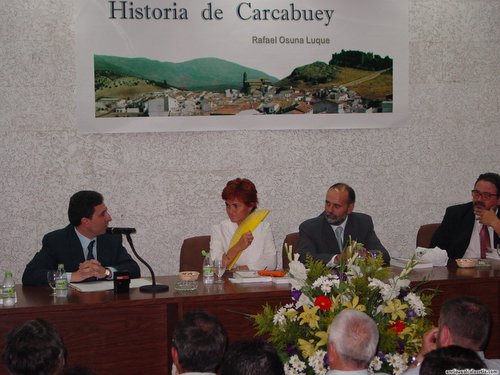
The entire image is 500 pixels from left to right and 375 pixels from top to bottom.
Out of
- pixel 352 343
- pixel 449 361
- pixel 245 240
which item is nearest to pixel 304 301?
pixel 352 343

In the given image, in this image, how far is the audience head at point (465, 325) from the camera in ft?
9.67

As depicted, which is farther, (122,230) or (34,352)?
(122,230)

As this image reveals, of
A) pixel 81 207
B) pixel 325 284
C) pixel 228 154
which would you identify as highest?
pixel 228 154

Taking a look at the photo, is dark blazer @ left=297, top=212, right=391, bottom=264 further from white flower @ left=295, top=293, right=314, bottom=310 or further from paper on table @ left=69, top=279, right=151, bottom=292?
white flower @ left=295, top=293, right=314, bottom=310

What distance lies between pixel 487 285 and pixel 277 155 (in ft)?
6.60

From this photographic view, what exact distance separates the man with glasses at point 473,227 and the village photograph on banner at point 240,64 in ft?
3.30

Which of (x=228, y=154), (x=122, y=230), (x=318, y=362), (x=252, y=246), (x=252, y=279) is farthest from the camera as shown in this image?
(x=228, y=154)

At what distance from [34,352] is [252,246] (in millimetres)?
2915

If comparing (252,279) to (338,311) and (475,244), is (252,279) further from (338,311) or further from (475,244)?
(475,244)

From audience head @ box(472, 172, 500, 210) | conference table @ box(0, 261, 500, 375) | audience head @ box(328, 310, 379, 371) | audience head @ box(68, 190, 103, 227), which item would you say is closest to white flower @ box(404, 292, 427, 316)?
audience head @ box(328, 310, 379, 371)

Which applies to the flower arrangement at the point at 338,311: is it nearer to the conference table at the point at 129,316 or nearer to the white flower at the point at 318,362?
the white flower at the point at 318,362

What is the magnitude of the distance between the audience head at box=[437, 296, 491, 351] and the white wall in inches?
132

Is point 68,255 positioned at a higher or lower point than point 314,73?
lower

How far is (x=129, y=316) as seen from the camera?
14.3 ft
